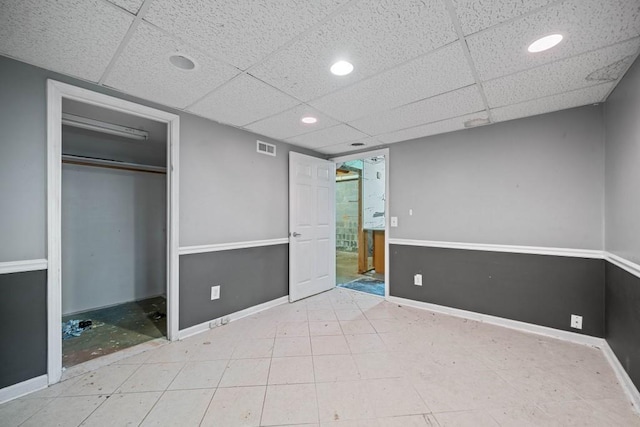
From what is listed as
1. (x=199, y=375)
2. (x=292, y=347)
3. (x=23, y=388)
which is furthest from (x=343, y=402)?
Answer: (x=23, y=388)

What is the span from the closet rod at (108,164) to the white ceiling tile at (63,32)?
190 cm

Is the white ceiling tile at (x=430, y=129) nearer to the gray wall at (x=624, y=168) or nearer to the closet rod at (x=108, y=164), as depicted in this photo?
the gray wall at (x=624, y=168)

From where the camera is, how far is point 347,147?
386 cm

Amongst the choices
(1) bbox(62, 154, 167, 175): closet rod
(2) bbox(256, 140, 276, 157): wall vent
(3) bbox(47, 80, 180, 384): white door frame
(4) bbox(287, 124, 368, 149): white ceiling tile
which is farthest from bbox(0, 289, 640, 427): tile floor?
(1) bbox(62, 154, 167, 175): closet rod

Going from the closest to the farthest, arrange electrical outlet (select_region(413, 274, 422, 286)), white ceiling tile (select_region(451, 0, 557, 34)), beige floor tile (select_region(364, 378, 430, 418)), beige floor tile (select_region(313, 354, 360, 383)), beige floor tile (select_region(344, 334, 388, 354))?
white ceiling tile (select_region(451, 0, 557, 34)) < beige floor tile (select_region(364, 378, 430, 418)) < beige floor tile (select_region(313, 354, 360, 383)) < beige floor tile (select_region(344, 334, 388, 354)) < electrical outlet (select_region(413, 274, 422, 286))

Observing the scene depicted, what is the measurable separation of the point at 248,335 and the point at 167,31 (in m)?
2.58

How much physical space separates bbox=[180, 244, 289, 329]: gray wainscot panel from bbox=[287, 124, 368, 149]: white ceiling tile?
1.52 m

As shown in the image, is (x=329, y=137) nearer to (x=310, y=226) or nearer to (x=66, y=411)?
(x=310, y=226)

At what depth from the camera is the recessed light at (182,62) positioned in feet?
5.45

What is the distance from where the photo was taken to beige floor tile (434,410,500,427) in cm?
147

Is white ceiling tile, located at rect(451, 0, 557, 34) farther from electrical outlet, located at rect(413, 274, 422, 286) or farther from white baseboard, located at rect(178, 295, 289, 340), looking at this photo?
white baseboard, located at rect(178, 295, 289, 340)

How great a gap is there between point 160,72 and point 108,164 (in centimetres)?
245

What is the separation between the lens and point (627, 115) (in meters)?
1.84

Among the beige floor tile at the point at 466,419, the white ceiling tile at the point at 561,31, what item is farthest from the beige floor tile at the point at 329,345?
the white ceiling tile at the point at 561,31
